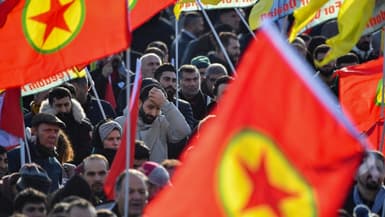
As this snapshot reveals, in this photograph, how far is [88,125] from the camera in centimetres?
1578

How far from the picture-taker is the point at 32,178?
12.8m

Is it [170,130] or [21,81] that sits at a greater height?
[21,81]

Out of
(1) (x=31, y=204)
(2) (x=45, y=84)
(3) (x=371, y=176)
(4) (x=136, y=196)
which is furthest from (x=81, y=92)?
(4) (x=136, y=196)

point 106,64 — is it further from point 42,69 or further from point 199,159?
point 199,159

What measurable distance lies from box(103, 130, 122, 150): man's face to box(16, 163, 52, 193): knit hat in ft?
4.97

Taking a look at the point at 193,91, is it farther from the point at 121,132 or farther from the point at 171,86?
the point at 121,132

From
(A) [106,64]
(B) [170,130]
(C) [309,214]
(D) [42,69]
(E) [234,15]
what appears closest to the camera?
(C) [309,214]

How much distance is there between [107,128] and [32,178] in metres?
1.66

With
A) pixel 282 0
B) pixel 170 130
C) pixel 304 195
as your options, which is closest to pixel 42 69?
pixel 170 130

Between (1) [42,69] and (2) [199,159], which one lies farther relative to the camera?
(1) [42,69]

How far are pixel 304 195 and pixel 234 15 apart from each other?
14.8 m

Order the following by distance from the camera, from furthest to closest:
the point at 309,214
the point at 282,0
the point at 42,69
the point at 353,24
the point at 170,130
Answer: the point at 282,0, the point at 170,130, the point at 353,24, the point at 42,69, the point at 309,214

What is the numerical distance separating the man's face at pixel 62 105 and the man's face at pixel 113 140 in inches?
50.0

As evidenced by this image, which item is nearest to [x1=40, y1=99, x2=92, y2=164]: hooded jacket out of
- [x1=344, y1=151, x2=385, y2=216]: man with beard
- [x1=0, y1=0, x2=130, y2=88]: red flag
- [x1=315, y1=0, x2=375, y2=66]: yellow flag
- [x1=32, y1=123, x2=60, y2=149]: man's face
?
[x1=32, y1=123, x2=60, y2=149]: man's face
